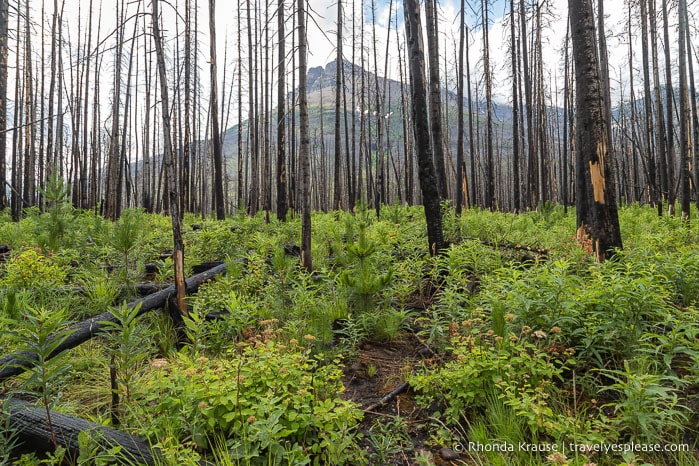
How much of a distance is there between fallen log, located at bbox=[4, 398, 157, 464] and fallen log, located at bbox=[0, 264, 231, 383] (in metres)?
0.29

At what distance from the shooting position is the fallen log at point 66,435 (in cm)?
189

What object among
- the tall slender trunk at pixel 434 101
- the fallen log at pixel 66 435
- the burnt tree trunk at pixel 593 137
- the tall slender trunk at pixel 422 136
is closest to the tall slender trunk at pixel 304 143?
the tall slender trunk at pixel 422 136

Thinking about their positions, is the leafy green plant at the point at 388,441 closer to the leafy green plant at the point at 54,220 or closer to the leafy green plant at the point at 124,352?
the leafy green plant at the point at 124,352

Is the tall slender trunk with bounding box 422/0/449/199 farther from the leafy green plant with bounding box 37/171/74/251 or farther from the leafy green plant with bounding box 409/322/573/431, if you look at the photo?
the leafy green plant with bounding box 37/171/74/251

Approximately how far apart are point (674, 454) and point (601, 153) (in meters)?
3.77

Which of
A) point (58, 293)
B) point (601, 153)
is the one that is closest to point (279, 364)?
point (58, 293)

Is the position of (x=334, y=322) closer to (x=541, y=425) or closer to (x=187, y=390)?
(x=187, y=390)

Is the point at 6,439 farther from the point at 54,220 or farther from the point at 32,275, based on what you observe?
the point at 54,220

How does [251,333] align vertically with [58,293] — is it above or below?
below

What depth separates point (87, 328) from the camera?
3.02m

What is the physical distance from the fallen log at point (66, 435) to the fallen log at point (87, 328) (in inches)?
11.4

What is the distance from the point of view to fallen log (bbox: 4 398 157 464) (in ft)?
6.20

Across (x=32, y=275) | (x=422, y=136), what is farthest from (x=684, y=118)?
(x=32, y=275)

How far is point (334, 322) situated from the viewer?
12.8 feet
